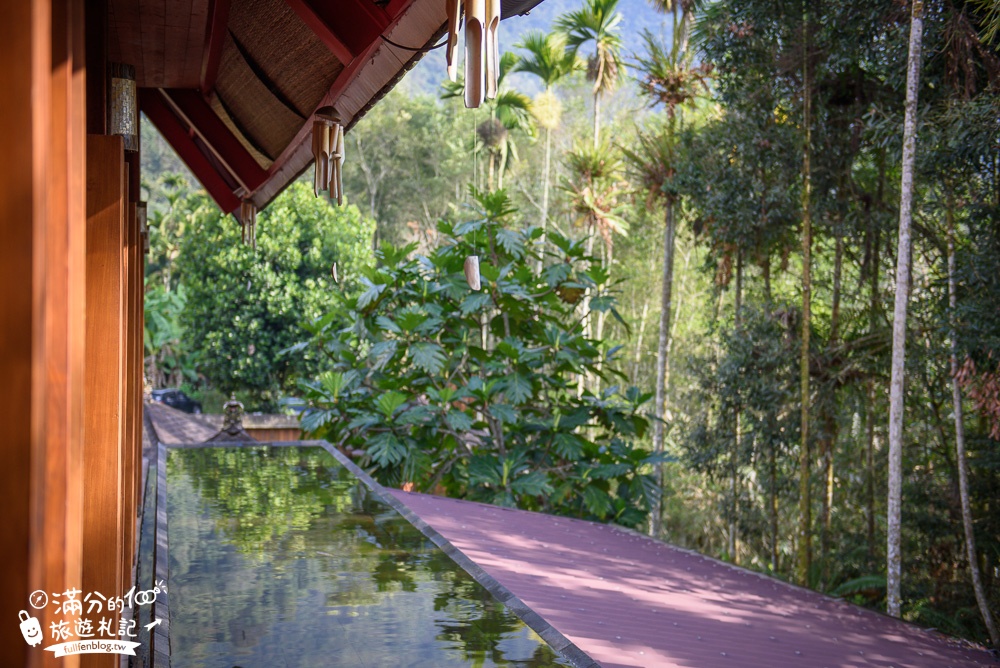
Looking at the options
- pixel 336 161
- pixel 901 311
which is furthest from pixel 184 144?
pixel 901 311

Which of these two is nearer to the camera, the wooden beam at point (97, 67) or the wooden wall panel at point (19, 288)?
the wooden wall panel at point (19, 288)

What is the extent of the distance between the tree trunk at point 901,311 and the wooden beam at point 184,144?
4.69m

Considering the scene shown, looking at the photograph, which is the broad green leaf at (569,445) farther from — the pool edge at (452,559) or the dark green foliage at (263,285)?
the dark green foliage at (263,285)

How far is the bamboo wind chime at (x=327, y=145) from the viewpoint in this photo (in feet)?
10.7

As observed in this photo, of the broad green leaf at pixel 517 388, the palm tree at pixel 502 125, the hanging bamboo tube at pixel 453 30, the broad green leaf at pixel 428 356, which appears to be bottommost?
the broad green leaf at pixel 517 388

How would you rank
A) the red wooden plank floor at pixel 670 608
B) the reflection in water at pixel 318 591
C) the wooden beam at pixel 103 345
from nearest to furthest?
the wooden beam at pixel 103 345, the reflection in water at pixel 318 591, the red wooden plank floor at pixel 670 608

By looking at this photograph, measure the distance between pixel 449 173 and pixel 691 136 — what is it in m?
16.8

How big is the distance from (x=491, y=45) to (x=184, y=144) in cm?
384

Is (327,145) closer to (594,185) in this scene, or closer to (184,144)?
(184,144)

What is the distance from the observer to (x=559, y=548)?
602 centimetres

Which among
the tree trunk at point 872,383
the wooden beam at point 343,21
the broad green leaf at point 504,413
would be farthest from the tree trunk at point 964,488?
the wooden beam at point 343,21

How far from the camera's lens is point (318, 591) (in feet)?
11.9

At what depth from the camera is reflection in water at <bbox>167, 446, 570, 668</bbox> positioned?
2.90 meters

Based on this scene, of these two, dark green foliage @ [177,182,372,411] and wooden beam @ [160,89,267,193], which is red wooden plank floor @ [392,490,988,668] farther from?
dark green foliage @ [177,182,372,411]
